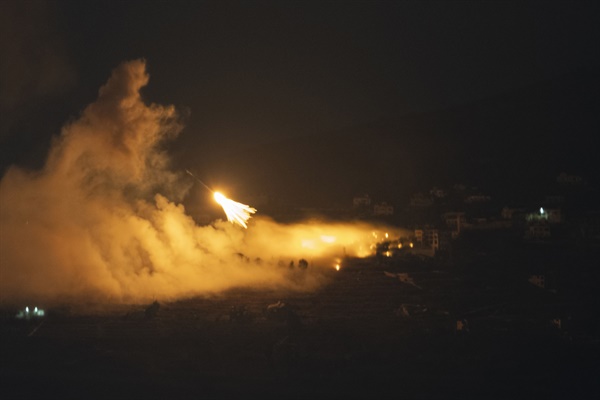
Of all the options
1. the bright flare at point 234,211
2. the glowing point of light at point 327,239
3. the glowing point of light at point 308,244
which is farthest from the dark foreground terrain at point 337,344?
the bright flare at point 234,211

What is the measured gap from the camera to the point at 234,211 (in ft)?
86.6

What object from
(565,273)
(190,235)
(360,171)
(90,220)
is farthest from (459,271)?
(360,171)

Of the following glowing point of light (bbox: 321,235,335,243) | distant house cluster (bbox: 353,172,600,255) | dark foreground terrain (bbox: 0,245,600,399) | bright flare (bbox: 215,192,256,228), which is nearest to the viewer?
dark foreground terrain (bbox: 0,245,600,399)

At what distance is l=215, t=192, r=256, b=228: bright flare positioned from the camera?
2533cm

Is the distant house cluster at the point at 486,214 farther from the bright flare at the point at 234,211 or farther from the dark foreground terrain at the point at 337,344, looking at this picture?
the bright flare at the point at 234,211

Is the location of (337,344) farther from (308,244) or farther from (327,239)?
(327,239)

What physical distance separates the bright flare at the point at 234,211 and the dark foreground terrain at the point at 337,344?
16.0 ft

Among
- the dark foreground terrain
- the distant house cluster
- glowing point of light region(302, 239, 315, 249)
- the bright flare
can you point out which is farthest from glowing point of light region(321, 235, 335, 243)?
the dark foreground terrain

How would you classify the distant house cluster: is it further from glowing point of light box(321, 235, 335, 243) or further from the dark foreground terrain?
the dark foreground terrain

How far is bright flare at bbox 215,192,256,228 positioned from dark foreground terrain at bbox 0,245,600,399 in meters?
4.88

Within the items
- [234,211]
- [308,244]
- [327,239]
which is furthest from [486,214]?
[234,211]

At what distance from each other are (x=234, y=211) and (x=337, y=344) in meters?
10.1

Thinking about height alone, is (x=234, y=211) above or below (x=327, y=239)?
above

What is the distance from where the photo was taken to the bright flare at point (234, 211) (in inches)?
997
